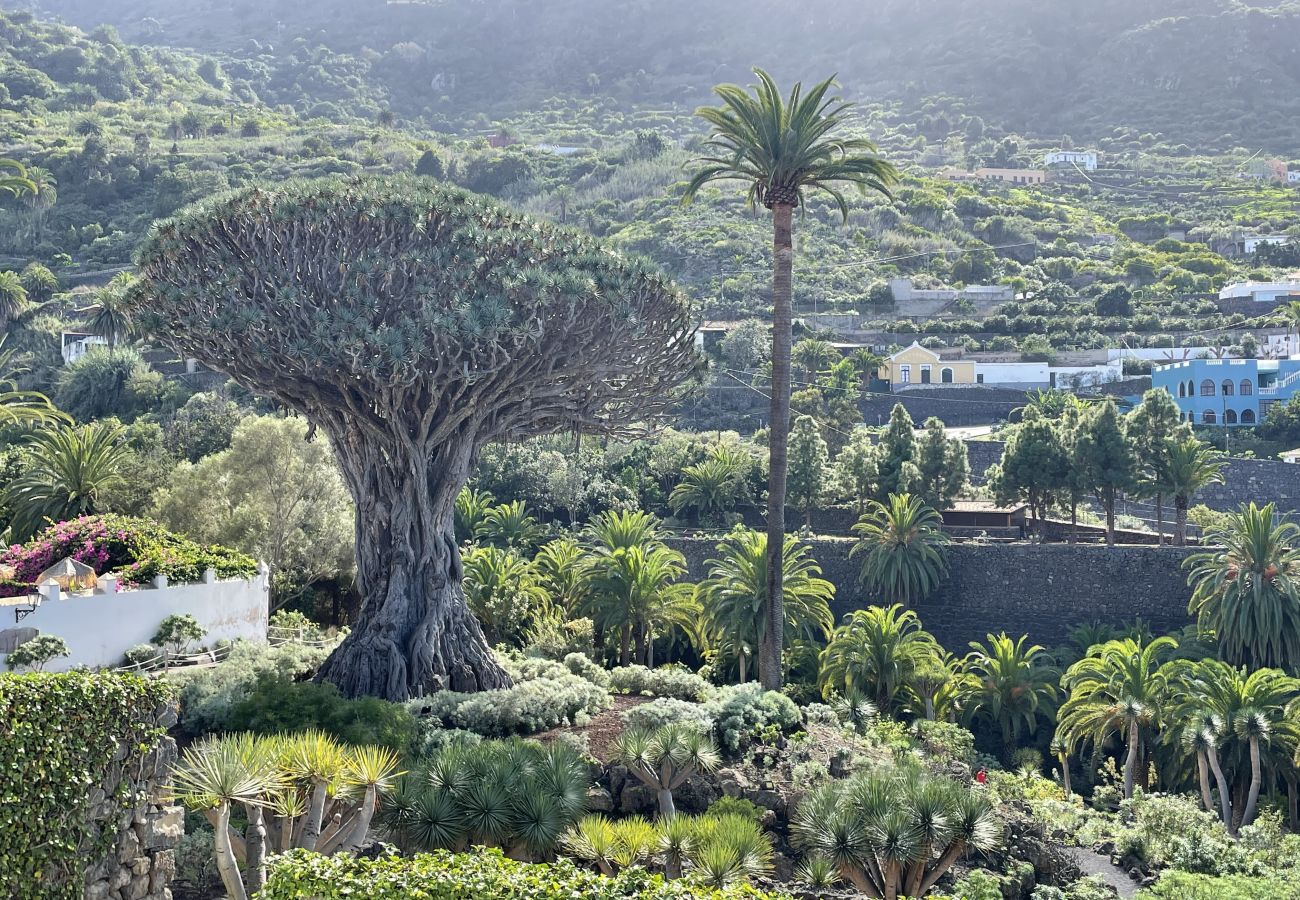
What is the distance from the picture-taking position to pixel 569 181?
106000mm

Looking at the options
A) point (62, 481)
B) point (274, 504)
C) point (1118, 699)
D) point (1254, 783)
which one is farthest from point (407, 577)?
point (1254, 783)

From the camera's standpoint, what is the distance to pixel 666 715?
65.4 feet

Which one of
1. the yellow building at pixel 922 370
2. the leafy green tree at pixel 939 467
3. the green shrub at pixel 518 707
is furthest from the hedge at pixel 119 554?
the yellow building at pixel 922 370

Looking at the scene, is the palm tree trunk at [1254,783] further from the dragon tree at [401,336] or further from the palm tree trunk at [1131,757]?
the dragon tree at [401,336]

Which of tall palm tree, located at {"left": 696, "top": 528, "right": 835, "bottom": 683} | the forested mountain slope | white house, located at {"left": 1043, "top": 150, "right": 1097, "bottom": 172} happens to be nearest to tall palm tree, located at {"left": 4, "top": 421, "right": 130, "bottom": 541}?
tall palm tree, located at {"left": 696, "top": 528, "right": 835, "bottom": 683}

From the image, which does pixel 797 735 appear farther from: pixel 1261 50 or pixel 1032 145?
pixel 1261 50

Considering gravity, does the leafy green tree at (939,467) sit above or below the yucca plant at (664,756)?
above

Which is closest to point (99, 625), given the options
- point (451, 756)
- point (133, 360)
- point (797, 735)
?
point (451, 756)

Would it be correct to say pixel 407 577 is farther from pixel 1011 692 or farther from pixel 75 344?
pixel 75 344

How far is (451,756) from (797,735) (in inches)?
258

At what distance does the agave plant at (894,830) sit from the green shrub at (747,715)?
4275 mm

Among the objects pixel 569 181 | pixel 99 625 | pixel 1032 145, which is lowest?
pixel 99 625

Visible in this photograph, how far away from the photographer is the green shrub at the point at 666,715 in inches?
768

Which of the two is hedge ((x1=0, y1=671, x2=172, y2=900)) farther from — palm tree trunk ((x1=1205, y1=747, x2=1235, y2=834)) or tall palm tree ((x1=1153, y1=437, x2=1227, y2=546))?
tall palm tree ((x1=1153, y1=437, x2=1227, y2=546))
